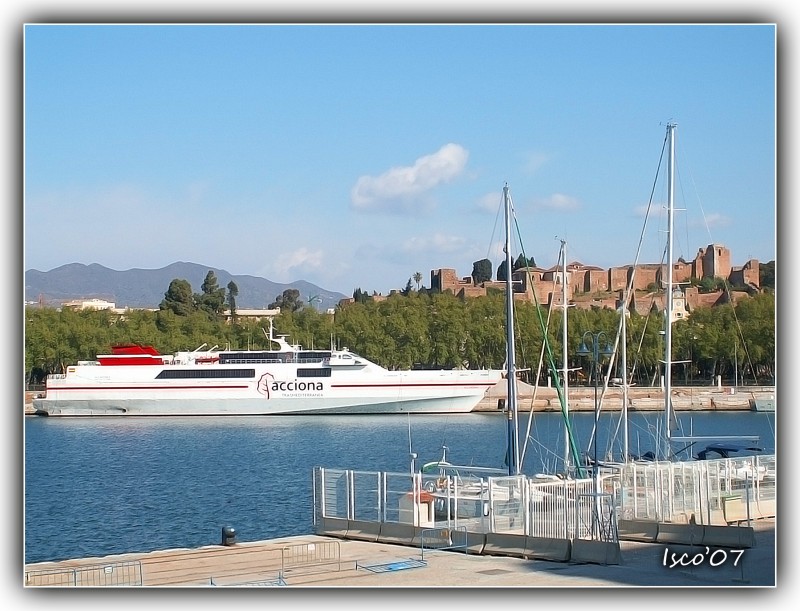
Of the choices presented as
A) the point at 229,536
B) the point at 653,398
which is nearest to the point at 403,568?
the point at 229,536

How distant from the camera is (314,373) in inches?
2514

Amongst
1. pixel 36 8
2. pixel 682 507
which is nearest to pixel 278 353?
pixel 682 507

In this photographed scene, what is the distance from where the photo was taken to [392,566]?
13203 millimetres

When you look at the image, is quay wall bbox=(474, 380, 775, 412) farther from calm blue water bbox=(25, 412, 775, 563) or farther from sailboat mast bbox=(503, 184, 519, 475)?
sailboat mast bbox=(503, 184, 519, 475)

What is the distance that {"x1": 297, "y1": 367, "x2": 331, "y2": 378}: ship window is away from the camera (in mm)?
63750

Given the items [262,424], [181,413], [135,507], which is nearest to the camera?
[135,507]

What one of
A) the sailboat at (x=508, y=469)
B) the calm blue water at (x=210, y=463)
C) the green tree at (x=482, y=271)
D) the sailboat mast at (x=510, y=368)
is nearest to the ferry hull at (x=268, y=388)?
the calm blue water at (x=210, y=463)

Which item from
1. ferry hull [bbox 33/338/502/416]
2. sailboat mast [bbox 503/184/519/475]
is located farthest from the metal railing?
ferry hull [bbox 33/338/502/416]

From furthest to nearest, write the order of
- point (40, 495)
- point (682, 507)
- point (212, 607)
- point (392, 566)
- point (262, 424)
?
point (262, 424)
point (40, 495)
point (682, 507)
point (392, 566)
point (212, 607)

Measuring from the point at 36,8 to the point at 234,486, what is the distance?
2175cm

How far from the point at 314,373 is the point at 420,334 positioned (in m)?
16.8

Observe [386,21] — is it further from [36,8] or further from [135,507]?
[135,507]

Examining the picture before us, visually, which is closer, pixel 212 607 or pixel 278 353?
pixel 212 607

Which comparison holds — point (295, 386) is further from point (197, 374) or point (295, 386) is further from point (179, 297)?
point (179, 297)
